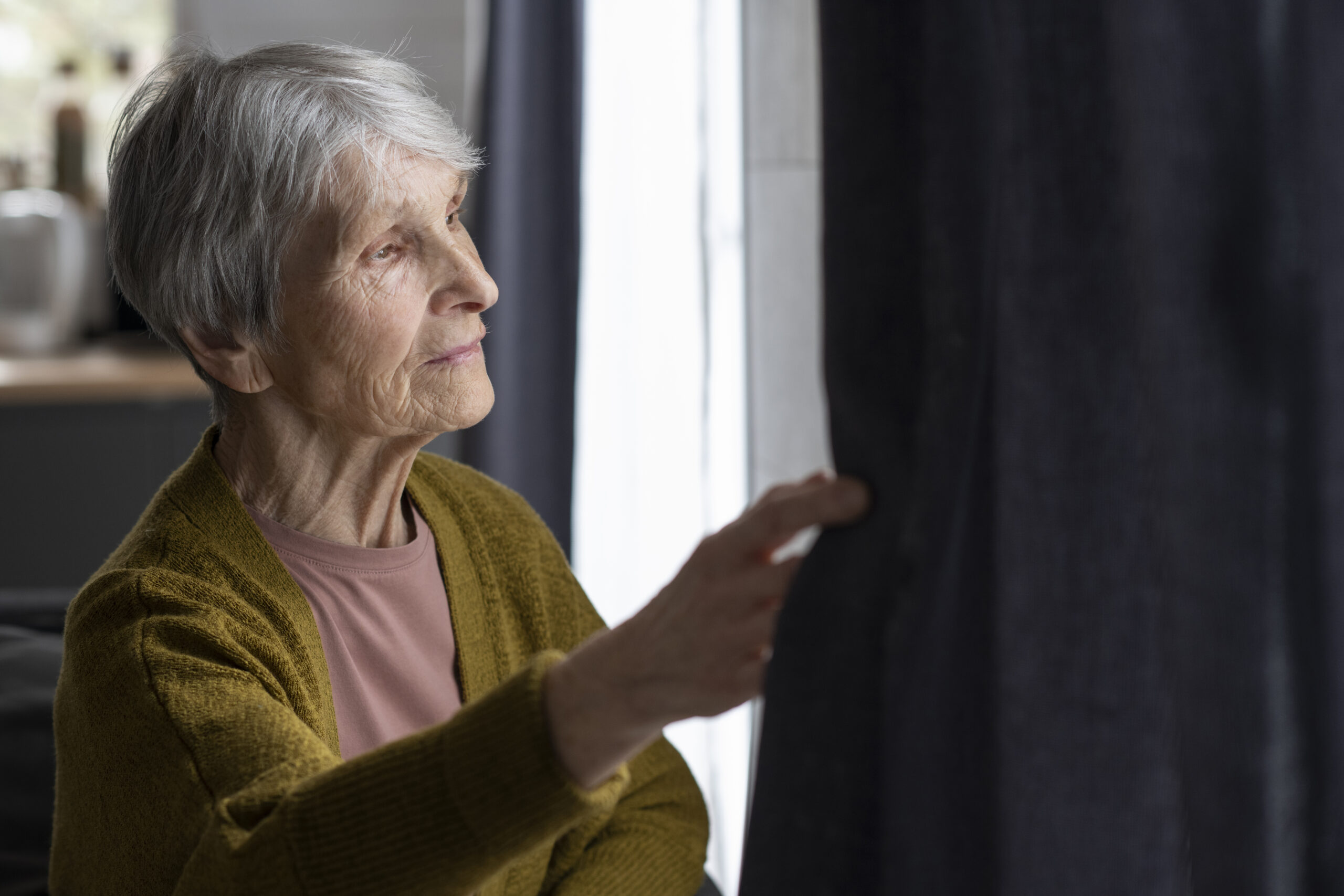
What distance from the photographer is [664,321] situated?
1.95 metres

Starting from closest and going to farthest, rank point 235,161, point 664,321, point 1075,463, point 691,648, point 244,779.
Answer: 1. point 1075,463
2. point 691,648
3. point 244,779
4. point 235,161
5. point 664,321

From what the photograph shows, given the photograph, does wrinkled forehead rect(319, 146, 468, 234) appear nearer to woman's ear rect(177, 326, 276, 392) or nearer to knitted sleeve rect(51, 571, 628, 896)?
woman's ear rect(177, 326, 276, 392)

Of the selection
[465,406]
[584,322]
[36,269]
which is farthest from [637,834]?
[36,269]

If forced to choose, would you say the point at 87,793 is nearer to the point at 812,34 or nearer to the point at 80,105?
the point at 812,34

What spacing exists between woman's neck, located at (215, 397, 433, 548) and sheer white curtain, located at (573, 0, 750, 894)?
2.38 ft

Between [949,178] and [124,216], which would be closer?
[949,178]

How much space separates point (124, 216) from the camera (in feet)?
3.01

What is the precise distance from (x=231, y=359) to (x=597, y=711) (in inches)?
20.4

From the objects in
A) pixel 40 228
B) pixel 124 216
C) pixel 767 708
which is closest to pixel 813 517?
pixel 767 708

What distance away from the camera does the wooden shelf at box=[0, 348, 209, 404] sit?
2.85 metres

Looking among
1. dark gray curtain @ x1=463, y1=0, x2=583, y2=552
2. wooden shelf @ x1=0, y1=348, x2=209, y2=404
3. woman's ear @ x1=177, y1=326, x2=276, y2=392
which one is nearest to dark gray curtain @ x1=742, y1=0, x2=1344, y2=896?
woman's ear @ x1=177, y1=326, x2=276, y2=392

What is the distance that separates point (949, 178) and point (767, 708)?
25 cm

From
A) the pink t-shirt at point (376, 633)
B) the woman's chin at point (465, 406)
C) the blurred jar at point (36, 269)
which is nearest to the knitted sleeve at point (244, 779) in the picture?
the pink t-shirt at point (376, 633)

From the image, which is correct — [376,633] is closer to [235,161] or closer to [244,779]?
[244,779]
